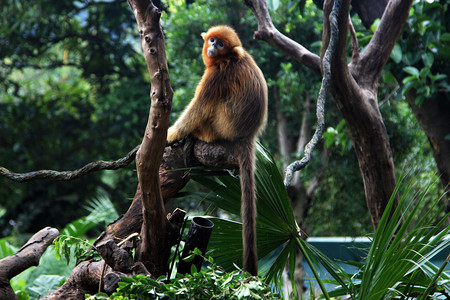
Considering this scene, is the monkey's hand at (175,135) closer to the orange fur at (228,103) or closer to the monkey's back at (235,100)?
the orange fur at (228,103)

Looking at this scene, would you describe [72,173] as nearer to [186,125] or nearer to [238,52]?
[186,125]

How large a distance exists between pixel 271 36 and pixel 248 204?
135 centimetres

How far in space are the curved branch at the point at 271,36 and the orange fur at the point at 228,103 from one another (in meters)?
0.28

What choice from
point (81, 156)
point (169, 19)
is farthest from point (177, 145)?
point (81, 156)

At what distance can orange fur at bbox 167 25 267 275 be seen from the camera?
7.68 feet

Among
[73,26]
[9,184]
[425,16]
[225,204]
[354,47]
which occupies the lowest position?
[9,184]

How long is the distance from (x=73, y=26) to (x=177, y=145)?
5950 millimetres

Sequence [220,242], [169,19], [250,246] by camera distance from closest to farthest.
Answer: [250,246] < [220,242] < [169,19]

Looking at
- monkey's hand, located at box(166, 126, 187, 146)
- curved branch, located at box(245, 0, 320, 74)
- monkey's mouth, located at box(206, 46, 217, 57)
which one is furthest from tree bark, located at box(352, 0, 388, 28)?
monkey's hand, located at box(166, 126, 187, 146)

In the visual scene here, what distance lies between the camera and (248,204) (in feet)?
6.32

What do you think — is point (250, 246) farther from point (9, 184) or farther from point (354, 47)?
point (9, 184)

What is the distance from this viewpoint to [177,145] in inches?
90.9

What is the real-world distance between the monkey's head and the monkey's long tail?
0.65 m

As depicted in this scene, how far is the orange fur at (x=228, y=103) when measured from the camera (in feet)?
7.68
